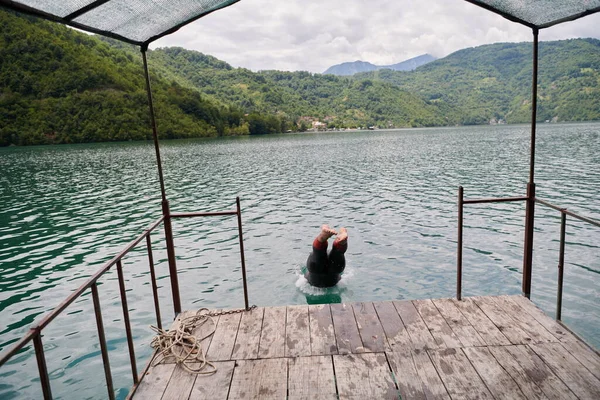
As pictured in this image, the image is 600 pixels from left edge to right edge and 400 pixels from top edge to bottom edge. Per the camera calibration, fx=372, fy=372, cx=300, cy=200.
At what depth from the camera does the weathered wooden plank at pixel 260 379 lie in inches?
94.9

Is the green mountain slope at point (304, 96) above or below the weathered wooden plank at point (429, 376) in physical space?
above

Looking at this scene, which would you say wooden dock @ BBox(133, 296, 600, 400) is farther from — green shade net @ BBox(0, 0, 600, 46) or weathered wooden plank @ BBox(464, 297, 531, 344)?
green shade net @ BBox(0, 0, 600, 46)

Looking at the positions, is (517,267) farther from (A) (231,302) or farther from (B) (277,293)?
(A) (231,302)

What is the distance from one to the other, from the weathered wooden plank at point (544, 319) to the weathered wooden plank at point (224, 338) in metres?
2.60

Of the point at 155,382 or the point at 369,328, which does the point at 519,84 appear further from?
the point at 155,382

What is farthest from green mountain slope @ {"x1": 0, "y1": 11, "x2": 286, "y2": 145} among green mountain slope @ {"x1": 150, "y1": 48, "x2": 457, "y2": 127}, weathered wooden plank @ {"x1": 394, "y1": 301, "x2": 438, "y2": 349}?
weathered wooden plank @ {"x1": 394, "y1": 301, "x2": 438, "y2": 349}

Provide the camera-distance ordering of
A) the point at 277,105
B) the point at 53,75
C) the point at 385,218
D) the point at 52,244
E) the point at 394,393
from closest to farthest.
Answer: the point at 394,393
the point at 52,244
the point at 385,218
the point at 53,75
the point at 277,105

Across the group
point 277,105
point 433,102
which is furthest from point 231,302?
point 433,102

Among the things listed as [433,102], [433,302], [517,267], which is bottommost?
[517,267]

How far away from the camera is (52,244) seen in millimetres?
11602

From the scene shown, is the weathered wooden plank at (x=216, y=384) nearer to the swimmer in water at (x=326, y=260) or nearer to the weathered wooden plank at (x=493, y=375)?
the weathered wooden plank at (x=493, y=375)

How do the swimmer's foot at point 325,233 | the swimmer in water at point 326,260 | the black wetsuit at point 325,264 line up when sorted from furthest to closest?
the black wetsuit at point 325,264
the swimmer in water at point 326,260
the swimmer's foot at point 325,233

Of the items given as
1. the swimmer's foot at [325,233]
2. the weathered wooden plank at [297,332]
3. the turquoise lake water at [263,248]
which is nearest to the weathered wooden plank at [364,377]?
the weathered wooden plank at [297,332]

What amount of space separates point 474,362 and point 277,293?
5691 mm
